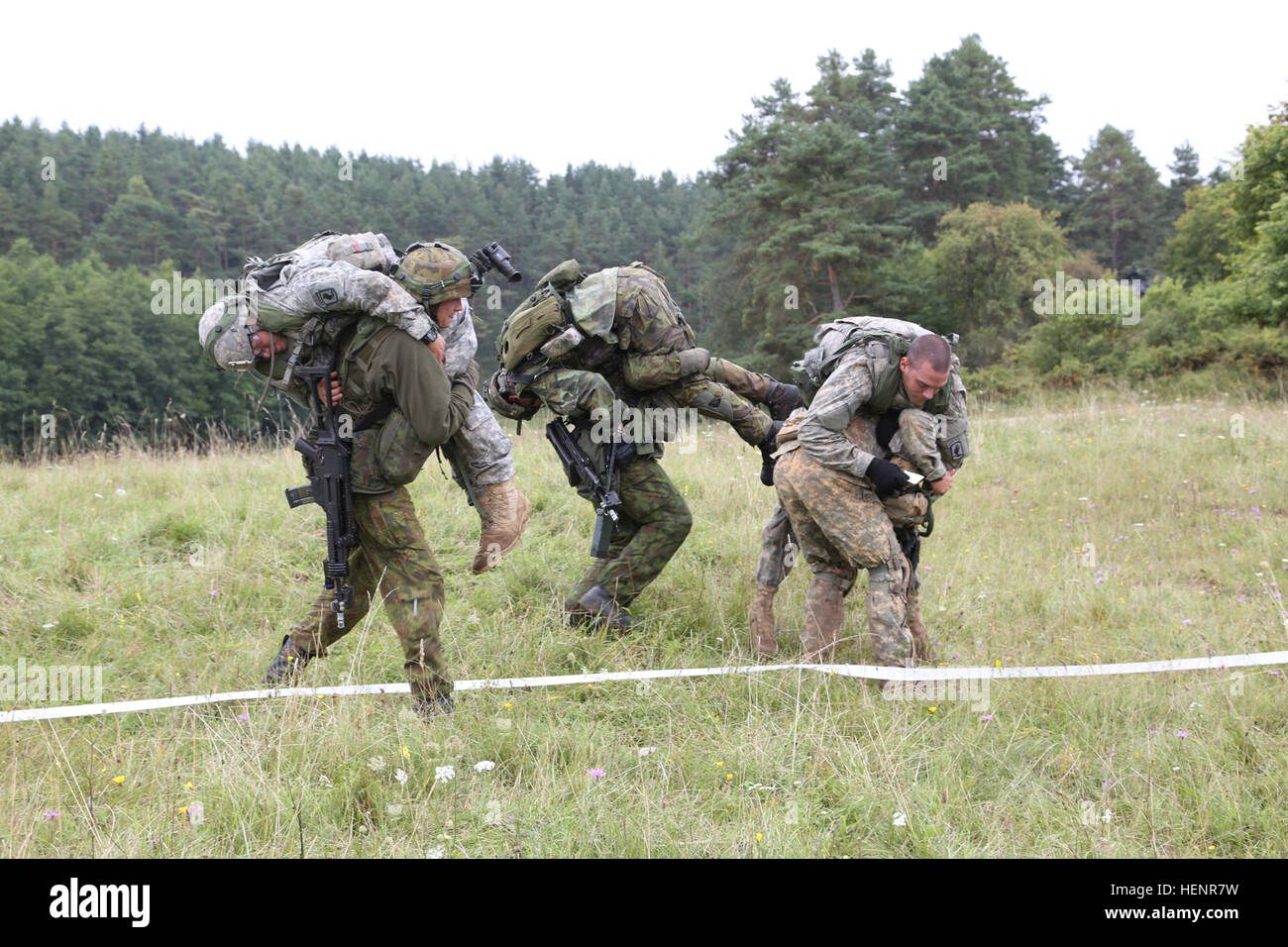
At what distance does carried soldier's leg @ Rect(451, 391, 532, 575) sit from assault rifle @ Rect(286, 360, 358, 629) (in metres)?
0.61

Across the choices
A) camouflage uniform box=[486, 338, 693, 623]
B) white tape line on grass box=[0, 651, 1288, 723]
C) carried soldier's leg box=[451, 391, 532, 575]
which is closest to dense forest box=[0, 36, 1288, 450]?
camouflage uniform box=[486, 338, 693, 623]

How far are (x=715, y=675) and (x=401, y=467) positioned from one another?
5.63 ft

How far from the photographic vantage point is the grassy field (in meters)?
2.96

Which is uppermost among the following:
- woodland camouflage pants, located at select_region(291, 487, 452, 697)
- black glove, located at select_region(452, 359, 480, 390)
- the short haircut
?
the short haircut

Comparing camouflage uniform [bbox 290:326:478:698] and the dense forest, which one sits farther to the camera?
the dense forest

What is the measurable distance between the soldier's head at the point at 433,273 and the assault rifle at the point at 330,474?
485mm

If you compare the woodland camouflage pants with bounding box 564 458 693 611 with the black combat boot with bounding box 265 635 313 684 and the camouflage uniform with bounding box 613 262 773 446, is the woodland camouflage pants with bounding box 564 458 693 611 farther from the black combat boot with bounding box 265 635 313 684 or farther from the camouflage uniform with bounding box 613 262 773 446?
the black combat boot with bounding box 265 635 313 684

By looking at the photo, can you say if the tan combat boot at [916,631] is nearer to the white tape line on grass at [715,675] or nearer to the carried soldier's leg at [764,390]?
the white tape line on grass at [715,675]

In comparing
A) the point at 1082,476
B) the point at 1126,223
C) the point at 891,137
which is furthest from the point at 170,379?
the point at 1126,223

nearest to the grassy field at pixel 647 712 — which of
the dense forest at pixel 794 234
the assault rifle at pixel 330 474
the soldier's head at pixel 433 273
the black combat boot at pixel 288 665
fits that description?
the black combat boot at pixel 288 665

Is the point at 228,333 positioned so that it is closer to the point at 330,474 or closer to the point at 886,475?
the point at 330,474

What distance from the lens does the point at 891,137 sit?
144 feet

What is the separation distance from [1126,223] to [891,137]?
2019cm

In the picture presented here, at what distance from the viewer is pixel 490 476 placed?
4.24 meters
